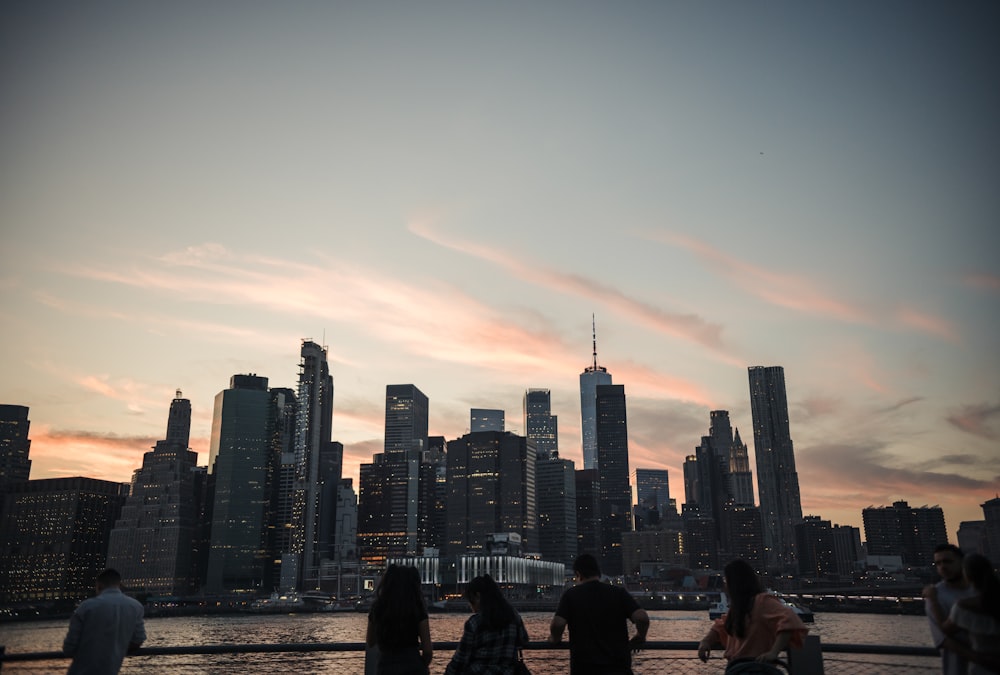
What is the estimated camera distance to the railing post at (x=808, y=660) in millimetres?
9742

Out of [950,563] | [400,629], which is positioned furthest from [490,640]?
[950,563]

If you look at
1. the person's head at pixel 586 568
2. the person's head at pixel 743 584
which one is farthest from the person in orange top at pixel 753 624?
the person's head at pixel 586 568

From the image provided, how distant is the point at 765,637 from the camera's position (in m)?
6.77

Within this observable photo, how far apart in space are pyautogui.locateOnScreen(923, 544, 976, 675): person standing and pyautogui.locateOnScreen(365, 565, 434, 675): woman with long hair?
203 inches

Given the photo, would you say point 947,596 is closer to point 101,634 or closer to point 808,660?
point 808,660

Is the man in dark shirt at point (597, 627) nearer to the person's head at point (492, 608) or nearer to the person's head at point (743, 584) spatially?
the person's head at point (492, 608)

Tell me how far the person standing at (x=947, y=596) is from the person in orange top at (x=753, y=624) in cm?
185

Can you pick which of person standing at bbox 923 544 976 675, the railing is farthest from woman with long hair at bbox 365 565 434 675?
person standing at bbox 923 544 976 675

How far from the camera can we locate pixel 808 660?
9836mm

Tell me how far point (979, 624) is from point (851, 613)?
202 meters

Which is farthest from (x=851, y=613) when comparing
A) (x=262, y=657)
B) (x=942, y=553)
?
(x=942, y=553)

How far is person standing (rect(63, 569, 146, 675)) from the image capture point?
8453 millimetres

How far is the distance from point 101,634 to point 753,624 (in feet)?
23.5

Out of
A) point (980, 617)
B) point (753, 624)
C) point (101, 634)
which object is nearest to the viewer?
point (753, 624)
